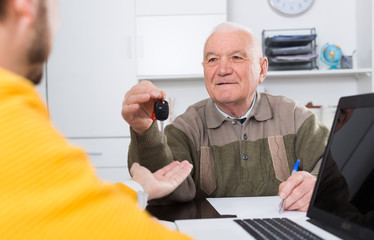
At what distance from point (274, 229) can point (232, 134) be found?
77 cm

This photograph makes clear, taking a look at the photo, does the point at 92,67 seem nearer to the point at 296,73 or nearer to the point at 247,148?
the point at 296,73

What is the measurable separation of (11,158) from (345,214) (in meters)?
0.61

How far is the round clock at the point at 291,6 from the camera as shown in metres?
3.35

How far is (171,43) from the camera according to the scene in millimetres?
3197

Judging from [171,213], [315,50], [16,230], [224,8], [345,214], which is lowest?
[171,213]

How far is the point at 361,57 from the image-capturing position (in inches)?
132

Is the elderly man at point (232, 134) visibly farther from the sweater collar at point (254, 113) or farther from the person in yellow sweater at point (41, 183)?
the person in yellow sweater at point (41, 183)

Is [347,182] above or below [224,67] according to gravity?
below

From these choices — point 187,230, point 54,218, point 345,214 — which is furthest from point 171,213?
point 54,218

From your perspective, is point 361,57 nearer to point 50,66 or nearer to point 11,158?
point 50,66

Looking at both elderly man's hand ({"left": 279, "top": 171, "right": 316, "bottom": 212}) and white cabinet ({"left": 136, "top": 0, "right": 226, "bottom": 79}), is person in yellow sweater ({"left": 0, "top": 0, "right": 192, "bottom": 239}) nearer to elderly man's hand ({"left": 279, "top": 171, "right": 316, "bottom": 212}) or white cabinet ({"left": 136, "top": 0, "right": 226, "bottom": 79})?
elderly man's hand ({"left": 279, "top": 171, "right": 316, "bottom": 212})

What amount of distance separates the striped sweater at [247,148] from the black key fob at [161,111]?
0.21m

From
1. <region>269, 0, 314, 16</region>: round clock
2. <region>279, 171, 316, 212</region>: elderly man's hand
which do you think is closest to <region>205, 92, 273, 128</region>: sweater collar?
<region>279, 171, 316, 212</region>: elderly man's hand

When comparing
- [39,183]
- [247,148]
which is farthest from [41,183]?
[247,148]
